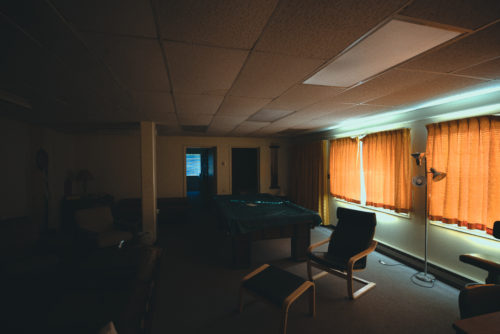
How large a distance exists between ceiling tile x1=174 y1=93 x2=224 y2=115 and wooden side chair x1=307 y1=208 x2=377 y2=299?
242cm

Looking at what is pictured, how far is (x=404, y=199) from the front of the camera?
3557mm

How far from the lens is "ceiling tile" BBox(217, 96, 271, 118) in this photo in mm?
2746

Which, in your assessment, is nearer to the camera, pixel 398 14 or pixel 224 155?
pixel 398 14

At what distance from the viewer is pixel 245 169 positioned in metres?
7.24

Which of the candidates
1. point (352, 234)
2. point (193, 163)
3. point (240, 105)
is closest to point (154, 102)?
point (240, 105)

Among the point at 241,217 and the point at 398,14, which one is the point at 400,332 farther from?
the point at 398,14

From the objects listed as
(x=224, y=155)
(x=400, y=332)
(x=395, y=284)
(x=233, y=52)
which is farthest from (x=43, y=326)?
(x=224, y=155)

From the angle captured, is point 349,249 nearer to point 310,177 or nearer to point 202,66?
point 202,66

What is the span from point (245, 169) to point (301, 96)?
477 cm

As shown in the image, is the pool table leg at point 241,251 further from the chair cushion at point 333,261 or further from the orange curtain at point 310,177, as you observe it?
the orange curtain at point 310,177

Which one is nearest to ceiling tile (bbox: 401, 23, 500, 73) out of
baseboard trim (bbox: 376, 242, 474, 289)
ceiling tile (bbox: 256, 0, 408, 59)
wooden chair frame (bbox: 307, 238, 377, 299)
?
ceiling tile (bbox: 256, 0, 408, 59)

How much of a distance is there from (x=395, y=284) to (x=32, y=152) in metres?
6.94

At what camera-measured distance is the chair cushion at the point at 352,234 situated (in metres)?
2.83

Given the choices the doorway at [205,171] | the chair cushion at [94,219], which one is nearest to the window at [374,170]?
the doorway at [205,171]
